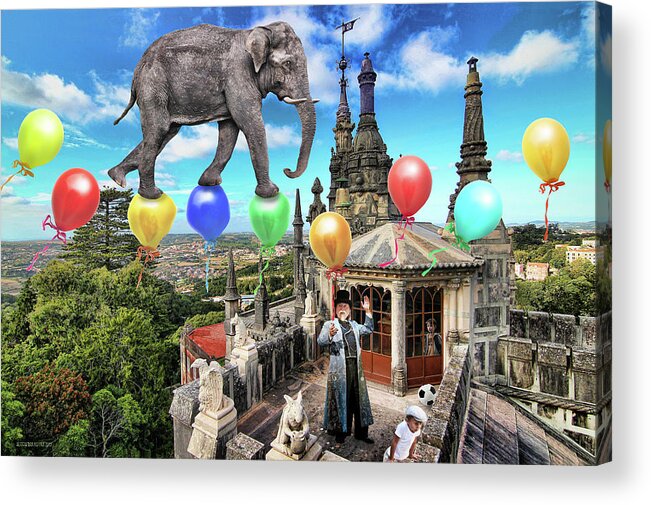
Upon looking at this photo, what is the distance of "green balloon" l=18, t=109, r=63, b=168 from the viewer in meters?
3.41

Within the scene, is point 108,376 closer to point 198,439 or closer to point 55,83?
point 198,439

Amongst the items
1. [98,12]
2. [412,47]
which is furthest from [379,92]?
[98,12]

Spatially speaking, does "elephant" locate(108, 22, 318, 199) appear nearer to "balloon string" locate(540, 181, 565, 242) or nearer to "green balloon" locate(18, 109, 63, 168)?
"green balloon" locate(18, 109, 63, 168)

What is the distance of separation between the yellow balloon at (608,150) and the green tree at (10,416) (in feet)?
23.0

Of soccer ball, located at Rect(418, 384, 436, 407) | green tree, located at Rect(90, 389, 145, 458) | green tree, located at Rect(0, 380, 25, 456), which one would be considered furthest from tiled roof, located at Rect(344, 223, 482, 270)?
green tree, located at Rect(0, 380, 25, 456)

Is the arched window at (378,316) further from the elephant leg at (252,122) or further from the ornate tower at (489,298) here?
the elephant leg at (252,122)

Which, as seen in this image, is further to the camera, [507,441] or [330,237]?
[507,441]

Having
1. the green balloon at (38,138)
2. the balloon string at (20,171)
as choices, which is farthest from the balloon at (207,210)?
the balloon string at (20,171)

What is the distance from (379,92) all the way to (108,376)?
205 inches

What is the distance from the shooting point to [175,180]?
3855mm

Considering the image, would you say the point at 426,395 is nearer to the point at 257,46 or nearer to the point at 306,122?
the point at 306,122

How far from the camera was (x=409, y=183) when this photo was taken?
315 cm

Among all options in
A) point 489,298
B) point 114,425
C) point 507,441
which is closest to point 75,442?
point 114,425

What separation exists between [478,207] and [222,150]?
263 centimetres
